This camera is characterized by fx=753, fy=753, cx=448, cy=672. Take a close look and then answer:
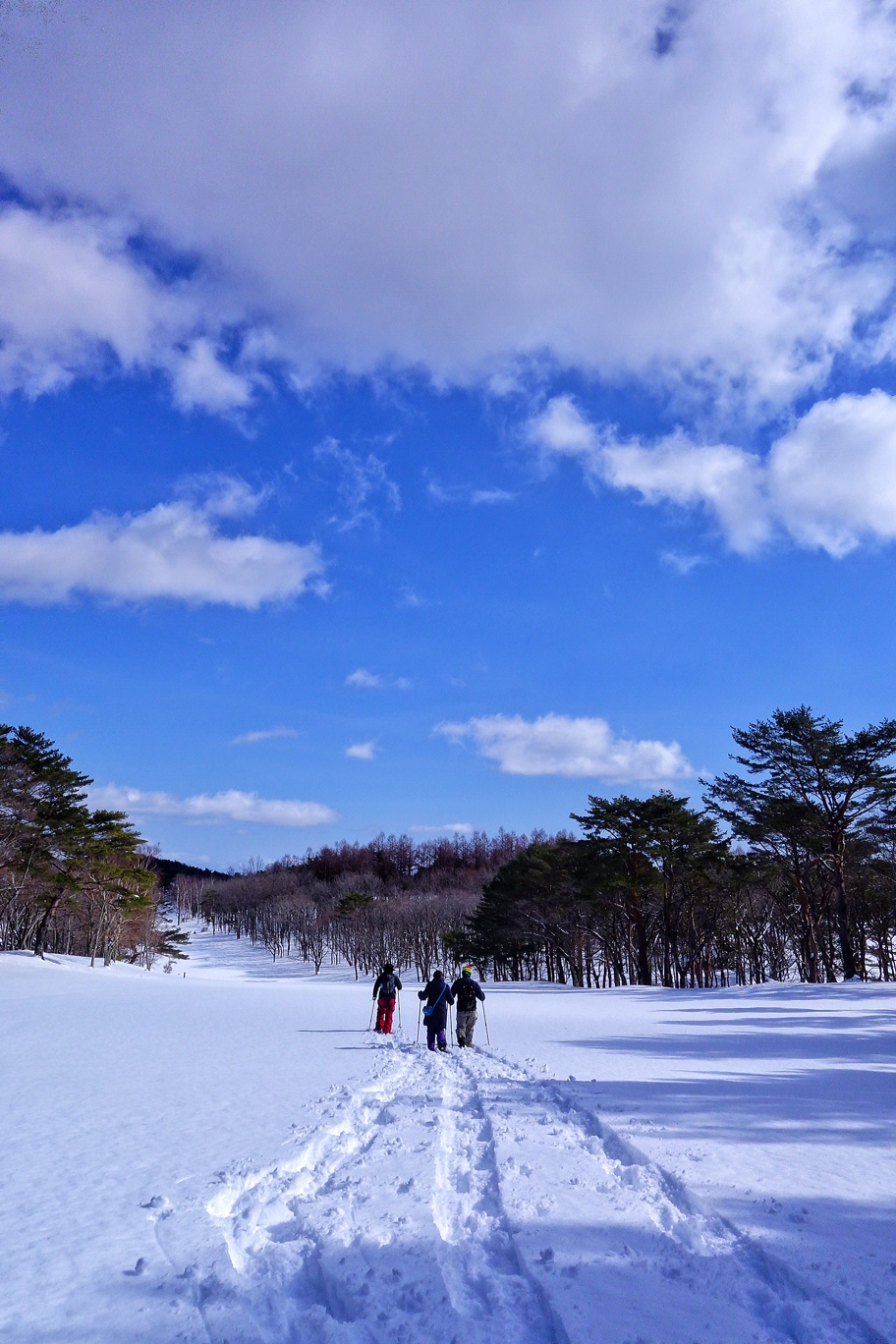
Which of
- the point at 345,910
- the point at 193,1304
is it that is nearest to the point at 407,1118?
the point at 193,1304

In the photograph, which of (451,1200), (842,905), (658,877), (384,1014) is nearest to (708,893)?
(658,877)

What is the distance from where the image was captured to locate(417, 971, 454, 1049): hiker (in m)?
15.3

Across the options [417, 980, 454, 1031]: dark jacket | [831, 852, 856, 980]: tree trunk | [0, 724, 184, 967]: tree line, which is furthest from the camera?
[0, 724, 184, 967]: tree line

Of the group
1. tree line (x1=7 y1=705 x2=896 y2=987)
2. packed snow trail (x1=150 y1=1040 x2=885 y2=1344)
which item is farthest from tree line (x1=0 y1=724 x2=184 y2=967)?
packed snow trail (x1=150 y1=1040 x2=885 y2=1344)

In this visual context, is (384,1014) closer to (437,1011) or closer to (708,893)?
(437,1011)

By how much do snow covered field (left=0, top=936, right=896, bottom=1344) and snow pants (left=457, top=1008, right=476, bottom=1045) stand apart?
2711 mm

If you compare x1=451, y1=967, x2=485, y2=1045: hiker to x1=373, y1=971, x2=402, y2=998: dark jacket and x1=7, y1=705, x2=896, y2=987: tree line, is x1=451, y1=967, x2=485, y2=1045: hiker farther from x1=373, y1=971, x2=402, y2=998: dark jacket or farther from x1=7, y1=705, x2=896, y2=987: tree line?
x1=7, y1=705, x2=896, y2=987: tree line

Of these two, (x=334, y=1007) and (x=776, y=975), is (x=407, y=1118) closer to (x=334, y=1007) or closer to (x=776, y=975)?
(x=334, y=1007)

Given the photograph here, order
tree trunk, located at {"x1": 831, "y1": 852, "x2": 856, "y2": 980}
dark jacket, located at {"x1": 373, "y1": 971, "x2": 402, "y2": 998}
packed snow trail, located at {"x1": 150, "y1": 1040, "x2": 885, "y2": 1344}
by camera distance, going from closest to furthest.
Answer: packed snow trail, located at {"x1": 150, "y1": 1040, "x2": 885, "y2": 1344} < dark jacket, located at {"x1": 373, "y1": 971, "x2": 402, "y2": 998} < tree trunk, located at {"x1": 831, "y1": 852, "x2": 856, "y2": 980}

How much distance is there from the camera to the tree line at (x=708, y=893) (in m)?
32.1

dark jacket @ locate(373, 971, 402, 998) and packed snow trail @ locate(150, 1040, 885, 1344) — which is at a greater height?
dark jacket @ locate(373, 971, 402, 998)

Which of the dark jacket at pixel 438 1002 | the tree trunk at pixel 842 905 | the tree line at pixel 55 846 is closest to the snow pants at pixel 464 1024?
the dark jacket at pixel 438 1002

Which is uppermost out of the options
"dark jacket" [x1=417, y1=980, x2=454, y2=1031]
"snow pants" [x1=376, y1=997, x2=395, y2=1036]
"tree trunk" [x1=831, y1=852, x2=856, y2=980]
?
"tree trunk" [x1=831, y1=852, x2=856, y2=980]

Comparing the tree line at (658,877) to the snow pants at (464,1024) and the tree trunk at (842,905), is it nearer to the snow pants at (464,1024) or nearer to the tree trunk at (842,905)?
the tree trunk at (842,905)
